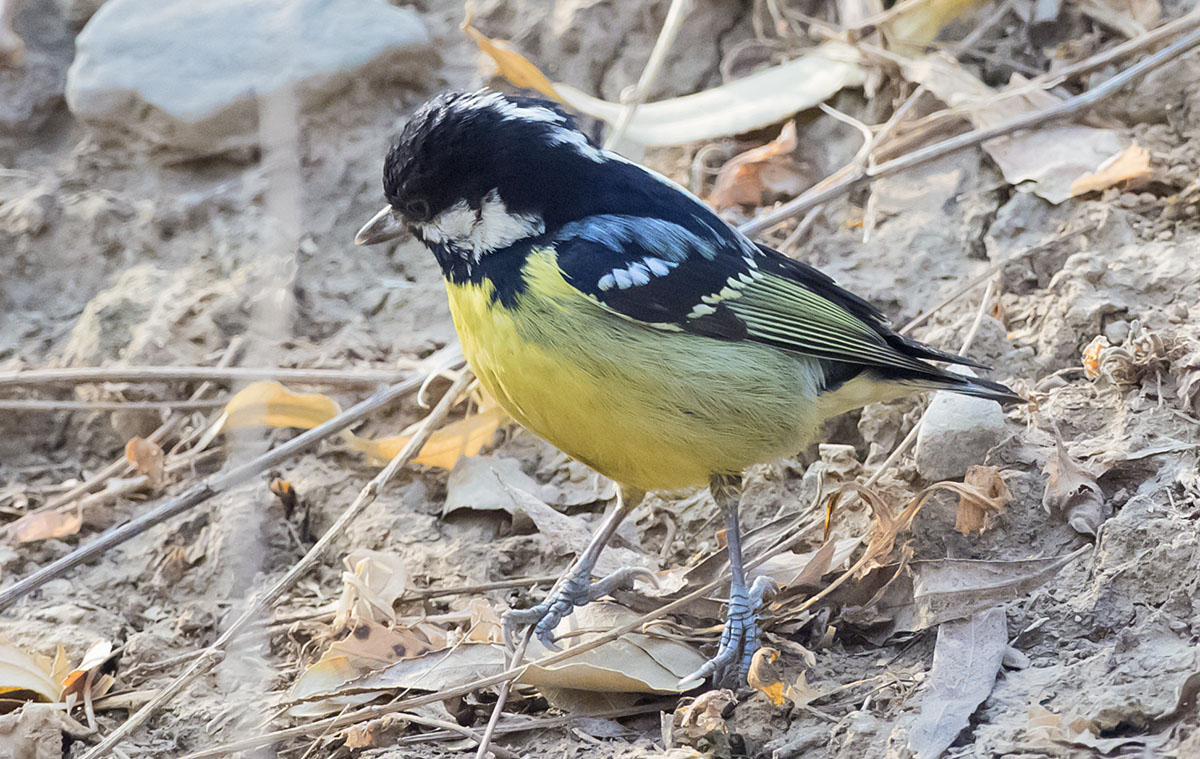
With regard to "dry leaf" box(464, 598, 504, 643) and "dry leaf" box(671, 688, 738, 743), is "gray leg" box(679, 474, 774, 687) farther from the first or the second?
"dry leaf" box(464, 598, 504, 643)

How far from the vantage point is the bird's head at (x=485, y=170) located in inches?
128

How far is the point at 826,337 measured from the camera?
11.0ft

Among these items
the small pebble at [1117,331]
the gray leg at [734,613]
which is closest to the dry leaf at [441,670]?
the gray leg at [734,613]

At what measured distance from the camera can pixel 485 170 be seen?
129 inches

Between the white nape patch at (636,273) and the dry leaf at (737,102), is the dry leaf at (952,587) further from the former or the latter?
the dry leaf at (737,102)

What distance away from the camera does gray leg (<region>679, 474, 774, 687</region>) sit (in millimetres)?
3027

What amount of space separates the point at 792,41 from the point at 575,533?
109 inches

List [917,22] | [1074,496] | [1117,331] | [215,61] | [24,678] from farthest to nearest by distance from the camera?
[215,61], [917,22], [1117,331], [24,678], [1074,496]

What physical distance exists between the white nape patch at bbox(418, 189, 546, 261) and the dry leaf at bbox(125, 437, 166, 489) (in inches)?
60.6

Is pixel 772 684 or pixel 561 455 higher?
pixel 772 684

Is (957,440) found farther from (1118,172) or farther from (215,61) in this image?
(215,61)

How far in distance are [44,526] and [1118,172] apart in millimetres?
3898

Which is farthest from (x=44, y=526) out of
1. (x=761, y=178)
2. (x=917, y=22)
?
(x=917, y=22)

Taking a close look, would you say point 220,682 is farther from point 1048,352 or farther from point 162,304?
point 1048,352
